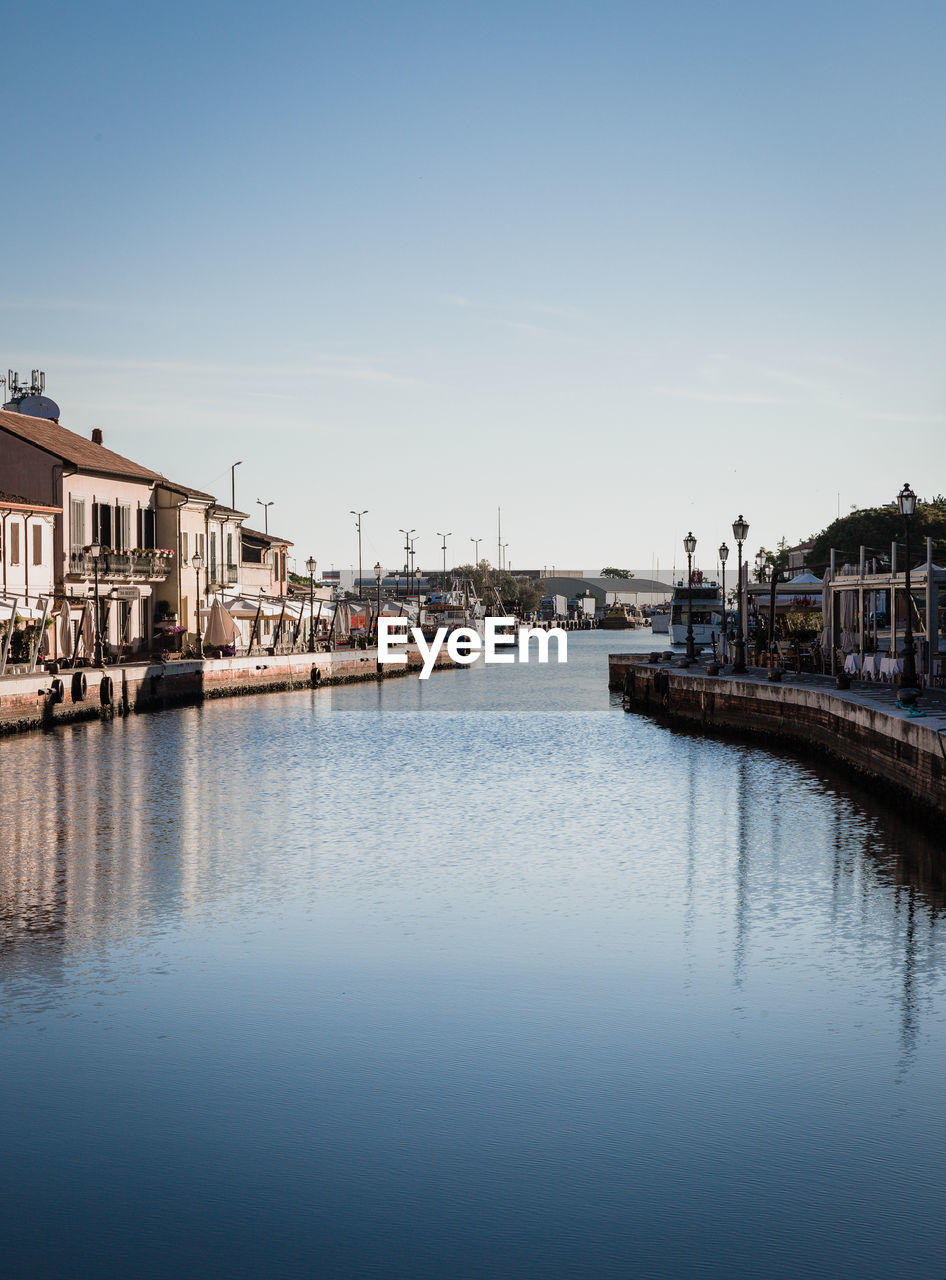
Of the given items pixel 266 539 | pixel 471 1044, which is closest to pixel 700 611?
pixel 266 539

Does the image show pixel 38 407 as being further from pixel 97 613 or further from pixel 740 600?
pixel 740 600

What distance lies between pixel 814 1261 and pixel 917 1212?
1047 millimetres

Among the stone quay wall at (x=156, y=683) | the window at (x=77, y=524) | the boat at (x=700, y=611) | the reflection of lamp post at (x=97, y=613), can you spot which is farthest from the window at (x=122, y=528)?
the boat at (x=700, y=611)

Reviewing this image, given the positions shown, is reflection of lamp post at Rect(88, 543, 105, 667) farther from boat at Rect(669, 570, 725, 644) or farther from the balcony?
boat at Rect(669, 570, 725, 644)

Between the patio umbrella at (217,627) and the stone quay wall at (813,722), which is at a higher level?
the patio umbrella at (217,627)

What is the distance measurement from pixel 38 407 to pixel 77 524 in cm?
1066

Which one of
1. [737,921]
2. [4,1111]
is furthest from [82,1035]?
[737,921]

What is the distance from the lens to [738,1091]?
37.6 ft

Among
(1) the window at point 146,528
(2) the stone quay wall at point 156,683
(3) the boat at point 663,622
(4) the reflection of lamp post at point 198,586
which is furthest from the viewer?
(3) the boat at point 663,622

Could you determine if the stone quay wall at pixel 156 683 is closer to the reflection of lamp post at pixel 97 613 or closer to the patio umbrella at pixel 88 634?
the reflection of lamp post at pixel 97 613

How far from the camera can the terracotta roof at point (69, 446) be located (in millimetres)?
Result: 55375

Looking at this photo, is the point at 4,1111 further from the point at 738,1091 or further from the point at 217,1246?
the point at 738,1091

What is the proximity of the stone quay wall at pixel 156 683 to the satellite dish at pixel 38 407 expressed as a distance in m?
13.9

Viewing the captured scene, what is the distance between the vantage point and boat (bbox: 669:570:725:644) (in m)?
84.4
